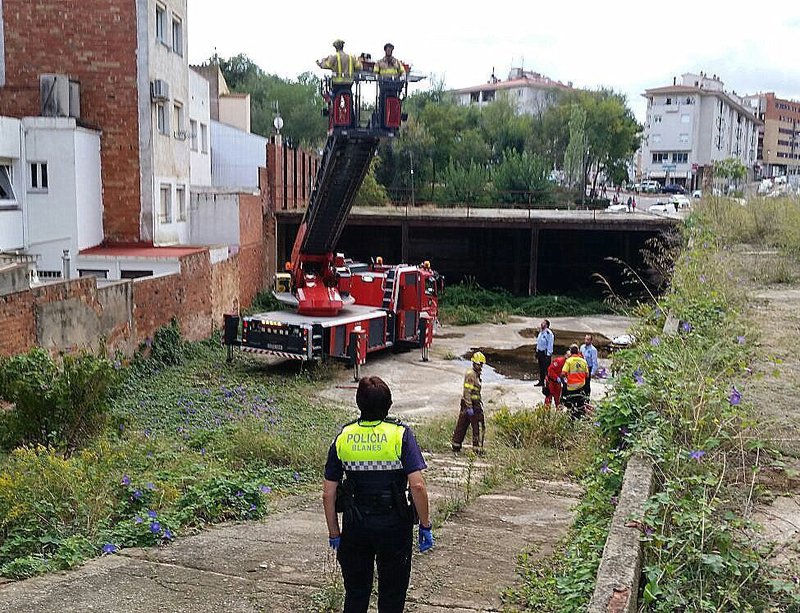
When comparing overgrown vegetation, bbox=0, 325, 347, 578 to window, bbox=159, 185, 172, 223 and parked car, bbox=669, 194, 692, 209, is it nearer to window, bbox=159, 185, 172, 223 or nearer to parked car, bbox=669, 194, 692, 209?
window, bbox=159, 185, 172, 223

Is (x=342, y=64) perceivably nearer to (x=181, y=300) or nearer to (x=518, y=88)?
(x=181, y=300)

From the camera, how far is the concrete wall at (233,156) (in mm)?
34406

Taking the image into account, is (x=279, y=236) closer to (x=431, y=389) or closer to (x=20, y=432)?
(x=431, y=389)

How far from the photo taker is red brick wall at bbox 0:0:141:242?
2166cm

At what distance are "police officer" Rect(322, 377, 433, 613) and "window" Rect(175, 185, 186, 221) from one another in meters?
21.2

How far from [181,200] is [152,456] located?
16.5 meters

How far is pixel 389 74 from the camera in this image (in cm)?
1566

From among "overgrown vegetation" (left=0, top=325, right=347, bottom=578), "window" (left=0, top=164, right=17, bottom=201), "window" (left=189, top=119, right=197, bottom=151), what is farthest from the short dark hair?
"window" (left=189, top=119, right=197, bottom=151)

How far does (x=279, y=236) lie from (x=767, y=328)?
74.6ft

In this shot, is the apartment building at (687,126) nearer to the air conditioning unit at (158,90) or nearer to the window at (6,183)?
the air conditioning unit at (158,90)

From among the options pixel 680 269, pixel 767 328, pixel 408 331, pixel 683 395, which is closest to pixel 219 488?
pixel 683 395

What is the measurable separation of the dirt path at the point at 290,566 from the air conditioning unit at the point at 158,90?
1598 centimetres

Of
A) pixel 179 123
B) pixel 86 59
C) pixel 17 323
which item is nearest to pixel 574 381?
pixel 17 323

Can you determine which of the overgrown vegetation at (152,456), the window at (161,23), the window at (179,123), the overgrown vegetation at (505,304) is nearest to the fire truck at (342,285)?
the overgrown vegetation at (152,456)
